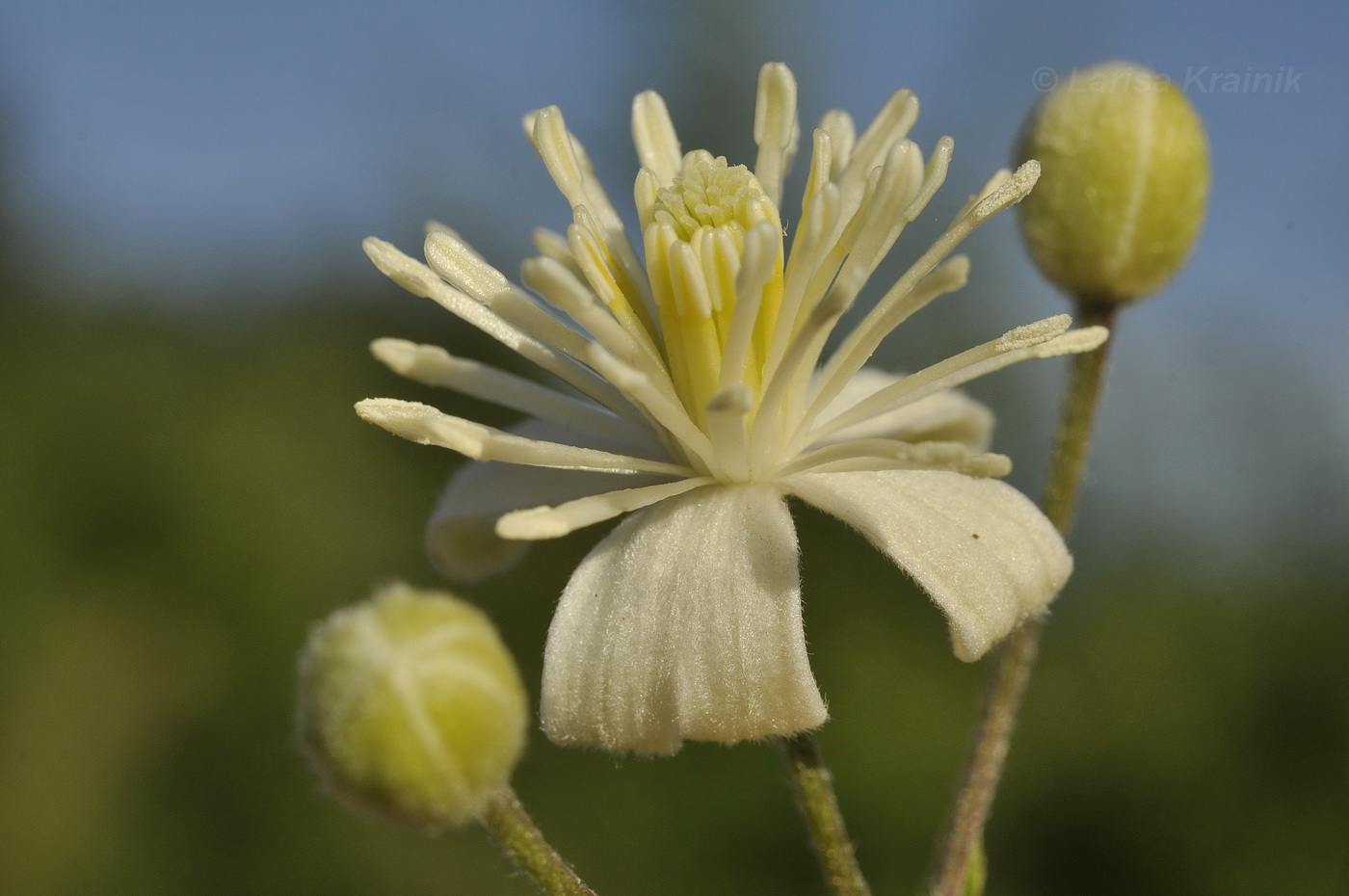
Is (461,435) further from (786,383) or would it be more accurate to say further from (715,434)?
(786,383)

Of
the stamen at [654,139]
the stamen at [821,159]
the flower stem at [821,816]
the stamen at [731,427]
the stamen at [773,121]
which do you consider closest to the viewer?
the stamen at [731,427]

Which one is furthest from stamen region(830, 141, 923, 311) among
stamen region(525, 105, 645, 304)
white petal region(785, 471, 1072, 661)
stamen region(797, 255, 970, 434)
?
stamen region(525, 105, 645, 304)

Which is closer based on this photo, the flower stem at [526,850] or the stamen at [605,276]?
the flower stem at [526,850]

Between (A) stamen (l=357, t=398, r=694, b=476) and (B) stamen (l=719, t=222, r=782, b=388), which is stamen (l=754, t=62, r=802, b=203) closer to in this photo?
(B) stamen (l=719, t=222, r=782, b=388)

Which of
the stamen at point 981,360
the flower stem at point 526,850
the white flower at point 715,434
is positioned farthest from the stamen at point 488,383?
the flower stem at point 526,850

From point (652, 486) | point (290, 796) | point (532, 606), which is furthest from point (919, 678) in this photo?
point (652, 486)

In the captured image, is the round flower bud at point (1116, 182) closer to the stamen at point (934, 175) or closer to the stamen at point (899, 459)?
the stamen at point (934, 175)
